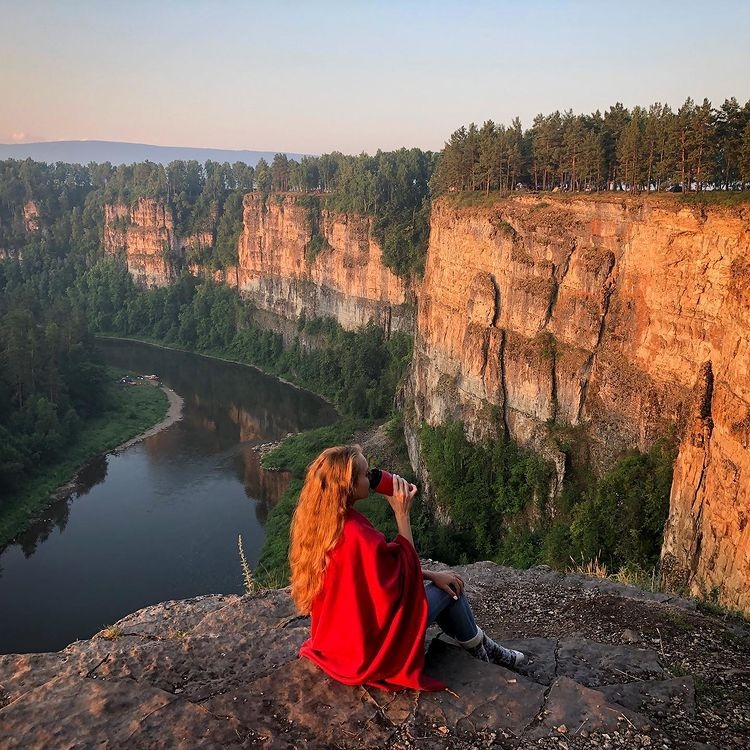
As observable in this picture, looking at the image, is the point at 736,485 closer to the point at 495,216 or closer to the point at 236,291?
the point at 495,216

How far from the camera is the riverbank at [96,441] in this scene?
115ft

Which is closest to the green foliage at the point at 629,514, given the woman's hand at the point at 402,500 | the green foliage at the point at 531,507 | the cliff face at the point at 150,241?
the green foliage at the point at 531,507

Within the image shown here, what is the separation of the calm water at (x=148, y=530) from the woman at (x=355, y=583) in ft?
74.6

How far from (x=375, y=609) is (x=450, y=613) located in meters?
0.76

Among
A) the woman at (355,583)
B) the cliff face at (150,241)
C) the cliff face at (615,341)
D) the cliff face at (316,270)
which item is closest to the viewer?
the woman at (355,583)

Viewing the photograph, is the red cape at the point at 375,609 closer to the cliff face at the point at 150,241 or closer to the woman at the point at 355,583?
the woman at the point at 355,583

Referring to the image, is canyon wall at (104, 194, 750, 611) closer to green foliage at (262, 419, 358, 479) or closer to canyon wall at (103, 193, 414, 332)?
green foliage at (262, 419, 358, 479)

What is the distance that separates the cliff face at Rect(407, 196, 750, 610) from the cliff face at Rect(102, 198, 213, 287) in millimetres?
61538

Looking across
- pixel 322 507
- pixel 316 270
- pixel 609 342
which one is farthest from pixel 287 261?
pixel 322 507

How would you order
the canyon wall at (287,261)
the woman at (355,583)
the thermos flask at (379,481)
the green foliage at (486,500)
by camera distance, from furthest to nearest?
the canyon wall at (287,261) < the green foliage at (486,500) < the thermos flask at (379,481) < the woman at (355,583)

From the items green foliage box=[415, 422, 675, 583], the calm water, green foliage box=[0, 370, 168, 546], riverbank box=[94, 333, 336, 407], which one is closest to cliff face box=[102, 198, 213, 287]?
riverbank box=[94, 333, 336, 407]

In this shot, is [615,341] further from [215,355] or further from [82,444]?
[215,355]

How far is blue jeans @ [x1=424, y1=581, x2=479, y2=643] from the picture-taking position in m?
5.31

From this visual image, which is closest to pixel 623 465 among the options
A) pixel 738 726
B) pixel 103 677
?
pixel 738 726
